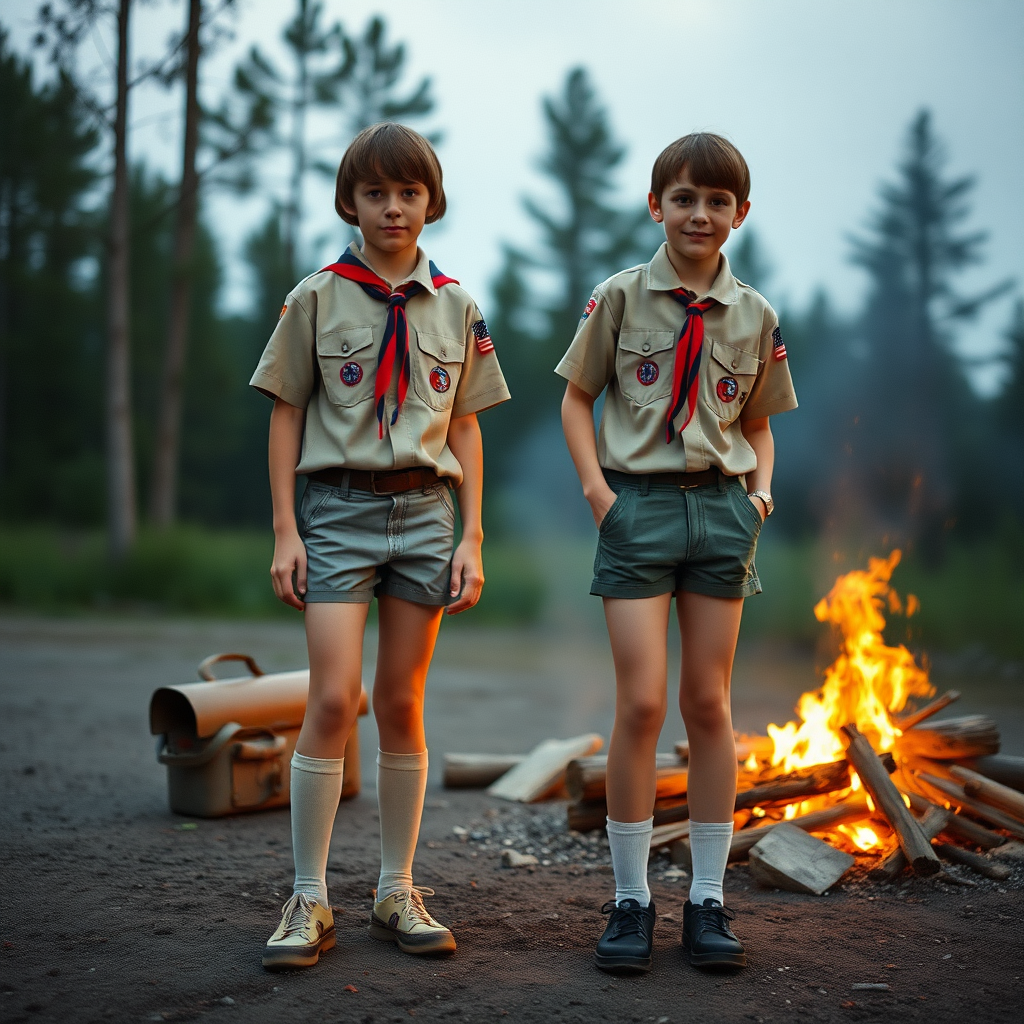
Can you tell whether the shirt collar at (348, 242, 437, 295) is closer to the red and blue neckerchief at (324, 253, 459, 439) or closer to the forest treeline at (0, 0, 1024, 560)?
the red and blue neckerchief at (324, 253, 459, 439)

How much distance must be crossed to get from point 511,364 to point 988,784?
76.5 ft

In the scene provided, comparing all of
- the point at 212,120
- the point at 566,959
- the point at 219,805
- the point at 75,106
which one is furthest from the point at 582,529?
the point at 566,959

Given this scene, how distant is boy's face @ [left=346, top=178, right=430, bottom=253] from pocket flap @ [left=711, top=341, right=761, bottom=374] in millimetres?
874

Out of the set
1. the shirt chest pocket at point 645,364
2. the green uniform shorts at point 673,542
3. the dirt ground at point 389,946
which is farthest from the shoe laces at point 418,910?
the shirt chest pocket at point 645,364

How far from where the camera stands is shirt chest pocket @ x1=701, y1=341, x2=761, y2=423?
2.93 metres

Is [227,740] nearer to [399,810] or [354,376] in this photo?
[399,810]

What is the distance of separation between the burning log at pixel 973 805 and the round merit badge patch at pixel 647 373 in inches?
83.7

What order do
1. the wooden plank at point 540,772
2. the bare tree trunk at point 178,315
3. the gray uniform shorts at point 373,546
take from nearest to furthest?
the gray uniform shorts at point 373,546 < the wooden plank at point 540,772 < the bare tree trunk at point 178,315

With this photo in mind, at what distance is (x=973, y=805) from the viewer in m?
3.96

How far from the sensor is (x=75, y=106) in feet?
44.8

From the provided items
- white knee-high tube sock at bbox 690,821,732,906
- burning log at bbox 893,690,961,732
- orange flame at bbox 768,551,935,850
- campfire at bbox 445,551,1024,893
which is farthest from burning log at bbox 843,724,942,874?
white knee-high tube sock at bbox 690,821,732,906

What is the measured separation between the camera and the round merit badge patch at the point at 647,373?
9.64 feet

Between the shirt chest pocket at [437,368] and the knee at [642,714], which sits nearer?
the knee at [642,714]

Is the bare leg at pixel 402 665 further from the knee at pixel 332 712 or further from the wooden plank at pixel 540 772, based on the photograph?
the wooden plank at pixel 540 772
